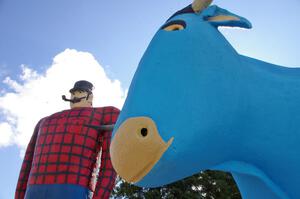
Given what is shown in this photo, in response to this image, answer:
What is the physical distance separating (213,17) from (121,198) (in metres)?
11.5

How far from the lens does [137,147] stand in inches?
54.5

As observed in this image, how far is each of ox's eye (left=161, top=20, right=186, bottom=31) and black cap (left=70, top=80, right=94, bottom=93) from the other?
1.61 meters

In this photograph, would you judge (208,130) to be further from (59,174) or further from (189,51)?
(59,174)

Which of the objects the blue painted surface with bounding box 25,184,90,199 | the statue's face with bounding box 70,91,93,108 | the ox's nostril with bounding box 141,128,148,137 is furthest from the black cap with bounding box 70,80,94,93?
the ox's nostril with bounding box 141,128,148,137

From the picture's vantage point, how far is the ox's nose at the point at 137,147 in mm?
1377

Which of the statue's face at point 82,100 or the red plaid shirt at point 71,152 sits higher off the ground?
the statue's face at point 82,100

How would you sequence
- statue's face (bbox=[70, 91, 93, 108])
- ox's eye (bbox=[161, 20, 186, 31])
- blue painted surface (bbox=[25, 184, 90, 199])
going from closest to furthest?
ox's eye (bbox=[161, 20, 186, 31]) < blue painted surface (bbox=[25, 184, 90, 199]) < statue's face (bbox=[70, 91, 93, 108])

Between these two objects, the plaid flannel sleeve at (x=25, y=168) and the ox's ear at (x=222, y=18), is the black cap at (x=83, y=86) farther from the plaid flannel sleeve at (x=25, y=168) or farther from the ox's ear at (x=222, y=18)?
the ox's ear at (x=222, y=18)

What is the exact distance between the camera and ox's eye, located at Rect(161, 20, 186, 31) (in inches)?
70.2

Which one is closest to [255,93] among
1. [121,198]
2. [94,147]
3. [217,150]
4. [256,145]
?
[256,145]

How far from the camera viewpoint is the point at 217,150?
61.2 inches

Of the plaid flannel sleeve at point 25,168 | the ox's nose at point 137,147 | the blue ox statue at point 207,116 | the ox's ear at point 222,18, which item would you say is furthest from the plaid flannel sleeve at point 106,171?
the ox's ear at point 222,18

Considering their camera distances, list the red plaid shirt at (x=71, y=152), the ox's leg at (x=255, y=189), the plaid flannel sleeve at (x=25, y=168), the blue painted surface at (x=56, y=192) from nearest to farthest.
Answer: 1. the ox's leg at (x=255, y=189)
2. the blue painted surface at (x=56, y=192)
3. the red plaid shirt at (x=71, y=152)
4. the plaid flannel sleeve at (x=25, y=168)

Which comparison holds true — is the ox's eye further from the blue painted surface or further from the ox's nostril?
the blue painted surface
